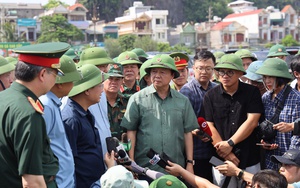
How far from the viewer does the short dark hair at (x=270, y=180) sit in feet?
9.71

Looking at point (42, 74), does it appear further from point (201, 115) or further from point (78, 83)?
point (201, 115)

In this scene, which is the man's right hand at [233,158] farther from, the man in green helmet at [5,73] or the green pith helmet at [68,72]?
the man in green helmet at [5,73]

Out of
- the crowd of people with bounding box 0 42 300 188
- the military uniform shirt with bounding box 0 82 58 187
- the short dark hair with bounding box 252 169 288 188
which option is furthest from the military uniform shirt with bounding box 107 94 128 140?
the military uniform shirt with bounding box 0 82 58 187

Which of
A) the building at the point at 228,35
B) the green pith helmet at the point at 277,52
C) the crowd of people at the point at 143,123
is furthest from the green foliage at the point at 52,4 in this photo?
the crowd of people at the point at 143,123

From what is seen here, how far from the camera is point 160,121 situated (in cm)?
376

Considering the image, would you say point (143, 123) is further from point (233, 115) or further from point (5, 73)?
point (5, 73)

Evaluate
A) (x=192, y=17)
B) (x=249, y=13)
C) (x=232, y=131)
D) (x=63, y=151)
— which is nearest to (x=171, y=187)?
(x=63, y=151)

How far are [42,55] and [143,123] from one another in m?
1.55

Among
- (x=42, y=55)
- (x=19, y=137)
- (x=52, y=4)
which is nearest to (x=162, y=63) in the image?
(x=42, y=55)

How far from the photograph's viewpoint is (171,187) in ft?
8.93

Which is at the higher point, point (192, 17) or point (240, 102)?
point (192, 17)

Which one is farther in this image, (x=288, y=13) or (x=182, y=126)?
(x=288, y=13)

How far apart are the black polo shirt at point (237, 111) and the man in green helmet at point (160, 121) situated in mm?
322

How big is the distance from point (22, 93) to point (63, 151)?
59cm
